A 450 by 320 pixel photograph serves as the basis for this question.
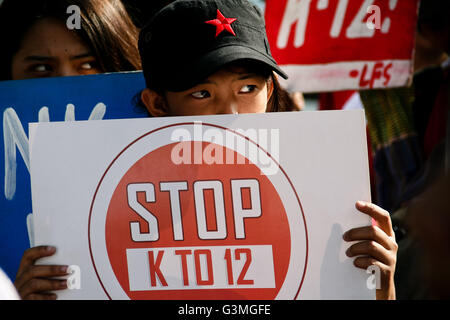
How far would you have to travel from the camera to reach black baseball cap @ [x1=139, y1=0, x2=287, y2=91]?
5.39 ft

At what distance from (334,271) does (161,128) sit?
0.55 m

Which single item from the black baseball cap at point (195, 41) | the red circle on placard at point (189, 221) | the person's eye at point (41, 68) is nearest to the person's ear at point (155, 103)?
the black baseball cap at point (195, 41)

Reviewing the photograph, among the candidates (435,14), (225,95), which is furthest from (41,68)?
(435,14)

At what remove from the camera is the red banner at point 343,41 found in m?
2.59

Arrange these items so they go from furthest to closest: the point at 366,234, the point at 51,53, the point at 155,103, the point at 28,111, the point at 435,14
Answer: the point at 435,14, the point at 51,53, the point at 28,111, the point at 155,103, the point at 366,234

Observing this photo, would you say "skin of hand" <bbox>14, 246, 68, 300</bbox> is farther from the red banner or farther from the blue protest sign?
the red banner

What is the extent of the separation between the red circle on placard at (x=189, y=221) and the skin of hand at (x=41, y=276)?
0.10 meters

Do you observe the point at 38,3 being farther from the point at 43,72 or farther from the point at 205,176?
the point at 205,176

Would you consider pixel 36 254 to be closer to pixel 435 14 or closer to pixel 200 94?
pixel 200 94

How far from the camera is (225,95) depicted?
1.63m

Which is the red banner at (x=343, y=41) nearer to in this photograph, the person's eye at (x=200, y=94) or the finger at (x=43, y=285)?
the person's eye at (x=200, y=94)

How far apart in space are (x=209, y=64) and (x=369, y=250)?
65cm

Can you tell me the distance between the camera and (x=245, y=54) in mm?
1632
